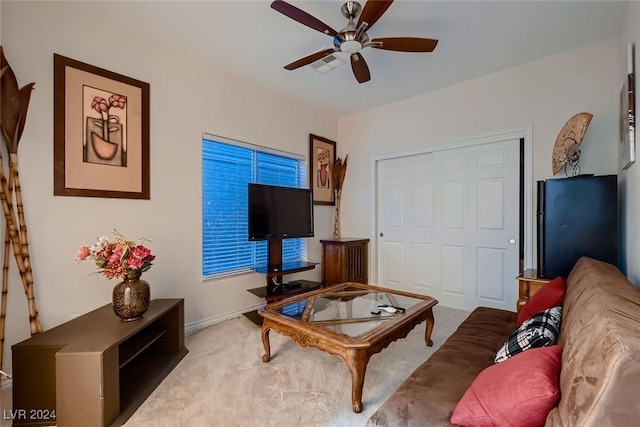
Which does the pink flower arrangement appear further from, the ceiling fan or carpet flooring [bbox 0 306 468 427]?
the ceiling fan

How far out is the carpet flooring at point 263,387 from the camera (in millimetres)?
1570

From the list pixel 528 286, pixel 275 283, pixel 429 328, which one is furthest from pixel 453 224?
pixel 275 283

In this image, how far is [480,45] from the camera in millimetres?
2564

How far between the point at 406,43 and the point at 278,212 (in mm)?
1955

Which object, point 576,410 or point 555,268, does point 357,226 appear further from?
point 576,410

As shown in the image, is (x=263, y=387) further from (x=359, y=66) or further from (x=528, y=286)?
(x=359, y=66)

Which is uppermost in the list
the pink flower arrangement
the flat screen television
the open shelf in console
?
the flat screen television

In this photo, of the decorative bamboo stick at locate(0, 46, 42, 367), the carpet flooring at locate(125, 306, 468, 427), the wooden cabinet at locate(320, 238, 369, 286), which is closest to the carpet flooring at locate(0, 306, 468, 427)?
the carpet flooring at locate(125, 306, 468, 427)

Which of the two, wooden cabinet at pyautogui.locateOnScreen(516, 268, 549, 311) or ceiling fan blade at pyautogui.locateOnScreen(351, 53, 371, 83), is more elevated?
ceiling fan blade at pyautogui.locateOnScreen(351, 53, 371, 83)

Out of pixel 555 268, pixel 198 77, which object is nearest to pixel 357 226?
pixel 555 268

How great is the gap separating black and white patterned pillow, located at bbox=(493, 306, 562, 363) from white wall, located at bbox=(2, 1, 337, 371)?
260 centimetres

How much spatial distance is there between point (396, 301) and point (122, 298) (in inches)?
77.8

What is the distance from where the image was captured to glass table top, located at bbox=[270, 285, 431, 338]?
73.5 inches

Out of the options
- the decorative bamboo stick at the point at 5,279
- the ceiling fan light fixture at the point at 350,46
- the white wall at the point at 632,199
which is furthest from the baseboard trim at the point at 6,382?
the white wall at the point at 632,199
